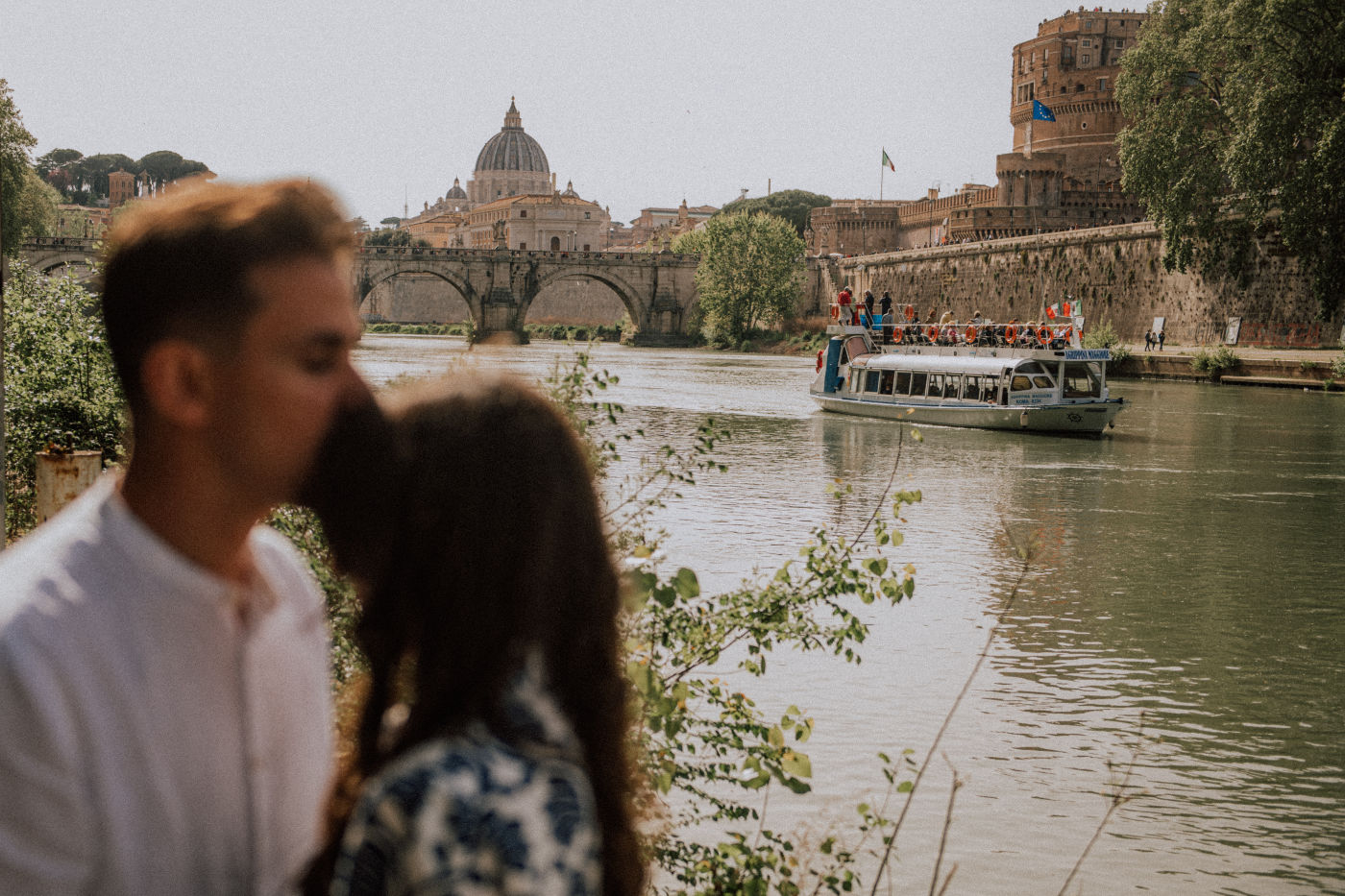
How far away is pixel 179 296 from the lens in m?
0.85

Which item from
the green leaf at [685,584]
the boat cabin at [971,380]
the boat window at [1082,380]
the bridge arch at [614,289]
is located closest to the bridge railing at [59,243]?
the bridge arch at [614,289]

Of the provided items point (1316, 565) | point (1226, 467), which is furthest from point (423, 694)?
point (1226, 467)

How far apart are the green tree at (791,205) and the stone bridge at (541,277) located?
20811 millimetres

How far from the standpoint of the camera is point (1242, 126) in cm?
2330

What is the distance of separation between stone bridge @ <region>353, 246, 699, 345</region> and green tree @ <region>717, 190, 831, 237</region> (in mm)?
20811

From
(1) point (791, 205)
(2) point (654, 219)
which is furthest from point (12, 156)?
(2) point (654, 219)

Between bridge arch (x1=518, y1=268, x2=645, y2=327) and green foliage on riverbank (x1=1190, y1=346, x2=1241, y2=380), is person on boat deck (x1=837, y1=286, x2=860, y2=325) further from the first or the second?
bridge arch (x1=518, y1=268, x2=645, y2=327)

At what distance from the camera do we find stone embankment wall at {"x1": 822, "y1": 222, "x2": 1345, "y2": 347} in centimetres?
2745

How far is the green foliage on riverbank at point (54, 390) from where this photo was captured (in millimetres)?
6820

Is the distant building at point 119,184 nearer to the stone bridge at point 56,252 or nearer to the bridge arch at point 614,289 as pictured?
the bridge arch at point 614,289

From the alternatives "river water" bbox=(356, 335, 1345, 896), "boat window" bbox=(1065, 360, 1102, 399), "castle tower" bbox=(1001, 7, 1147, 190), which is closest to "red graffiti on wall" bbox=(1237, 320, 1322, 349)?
"boat window" bbox=(1065, 360, 1102, 399)

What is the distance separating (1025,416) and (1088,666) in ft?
39.2

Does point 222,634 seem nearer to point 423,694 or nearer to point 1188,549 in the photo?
point 423,694

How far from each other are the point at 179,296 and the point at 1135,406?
21.9 meters
